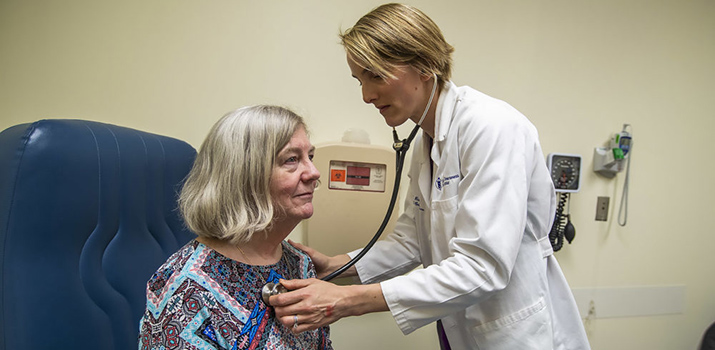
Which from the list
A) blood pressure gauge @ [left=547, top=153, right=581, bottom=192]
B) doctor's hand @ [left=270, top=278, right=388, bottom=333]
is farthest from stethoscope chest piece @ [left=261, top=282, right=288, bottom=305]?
blood pressure gauge @ [left=547, top=153, right=581, bottom=192]

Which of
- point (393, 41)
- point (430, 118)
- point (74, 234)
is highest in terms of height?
point (393, 41)

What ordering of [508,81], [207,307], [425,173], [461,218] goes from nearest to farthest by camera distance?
1. [207,307]
2. [461,218]
3. [425,173]
4. [508,81]

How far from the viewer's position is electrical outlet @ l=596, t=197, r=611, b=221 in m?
1.76

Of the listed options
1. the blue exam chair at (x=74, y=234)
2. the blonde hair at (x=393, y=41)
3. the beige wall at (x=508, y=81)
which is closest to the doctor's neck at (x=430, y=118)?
the blonde hair at (x=393, y=41)

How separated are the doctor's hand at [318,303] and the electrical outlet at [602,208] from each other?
134cm

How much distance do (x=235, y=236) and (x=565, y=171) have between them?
140cm

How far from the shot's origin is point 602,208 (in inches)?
69.7

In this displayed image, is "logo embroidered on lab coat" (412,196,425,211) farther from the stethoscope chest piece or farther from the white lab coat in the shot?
the stethoscope chest piece

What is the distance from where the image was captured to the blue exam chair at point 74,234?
2.37 ft

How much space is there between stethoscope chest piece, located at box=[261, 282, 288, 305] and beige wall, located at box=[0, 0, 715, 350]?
46cm

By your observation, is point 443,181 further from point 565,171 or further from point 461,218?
point 565,171

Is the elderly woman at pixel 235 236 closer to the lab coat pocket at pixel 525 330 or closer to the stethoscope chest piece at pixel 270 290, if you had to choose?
the stethoscope chest piece at pixel 270 290

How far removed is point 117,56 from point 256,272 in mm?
932

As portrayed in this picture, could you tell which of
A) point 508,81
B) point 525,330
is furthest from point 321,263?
point 508,81
